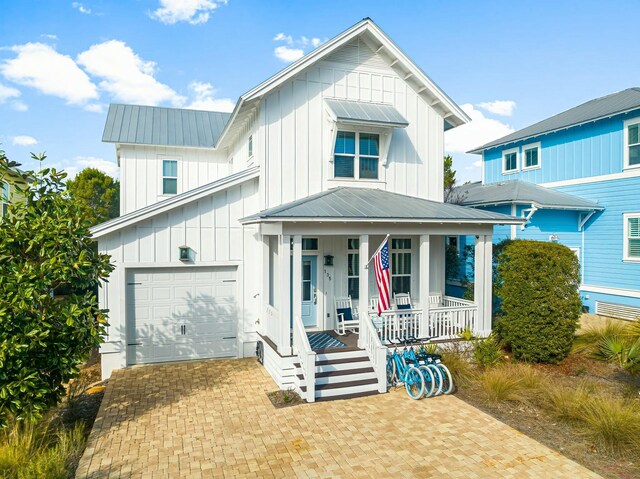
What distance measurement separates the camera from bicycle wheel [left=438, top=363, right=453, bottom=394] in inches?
371

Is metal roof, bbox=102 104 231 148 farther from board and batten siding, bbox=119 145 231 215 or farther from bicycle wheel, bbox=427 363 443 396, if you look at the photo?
bicycle wheel, bbox=427 363 443 396

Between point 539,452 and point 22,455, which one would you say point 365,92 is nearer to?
point 539,452

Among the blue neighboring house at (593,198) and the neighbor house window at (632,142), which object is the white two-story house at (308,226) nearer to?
the blue neighboring house at (593,198)

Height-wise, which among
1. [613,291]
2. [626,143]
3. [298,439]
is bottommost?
[298,439]

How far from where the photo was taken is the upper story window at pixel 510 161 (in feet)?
68.4

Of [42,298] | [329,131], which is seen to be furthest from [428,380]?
[42,298]

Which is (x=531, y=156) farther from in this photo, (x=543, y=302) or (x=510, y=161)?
(x=543, y=302)

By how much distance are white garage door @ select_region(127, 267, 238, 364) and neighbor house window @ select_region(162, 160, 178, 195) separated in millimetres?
6892

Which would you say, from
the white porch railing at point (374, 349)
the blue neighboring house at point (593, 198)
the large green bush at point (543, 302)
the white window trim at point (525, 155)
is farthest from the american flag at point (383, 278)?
the white window trim at point (525, 155)

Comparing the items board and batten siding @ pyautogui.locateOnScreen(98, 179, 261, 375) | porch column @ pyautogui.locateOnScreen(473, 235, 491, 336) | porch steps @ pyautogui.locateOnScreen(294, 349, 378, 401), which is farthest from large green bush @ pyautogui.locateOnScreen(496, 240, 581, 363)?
board and batten siding @ pyautogui.locateOnScreen(98, 179, 261, 375)

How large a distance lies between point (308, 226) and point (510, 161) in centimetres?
1529

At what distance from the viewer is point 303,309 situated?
12555 millimetres

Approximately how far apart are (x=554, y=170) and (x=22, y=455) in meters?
20.6

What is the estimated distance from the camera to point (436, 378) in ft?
31.2
